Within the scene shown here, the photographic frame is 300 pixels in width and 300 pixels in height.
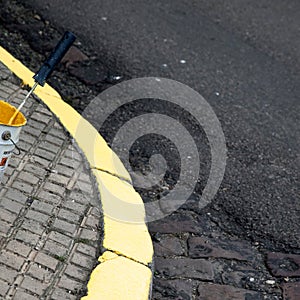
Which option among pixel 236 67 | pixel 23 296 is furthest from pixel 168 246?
pixel 236 67

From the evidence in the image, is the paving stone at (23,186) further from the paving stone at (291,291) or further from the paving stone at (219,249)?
the paving stone at (291,291)

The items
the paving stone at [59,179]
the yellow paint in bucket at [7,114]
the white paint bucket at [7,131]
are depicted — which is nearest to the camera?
the white paint bucket at [7,131]

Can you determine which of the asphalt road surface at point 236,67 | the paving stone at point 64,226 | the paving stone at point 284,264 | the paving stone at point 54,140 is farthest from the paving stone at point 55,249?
the paving stone at point 284,264

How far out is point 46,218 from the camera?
11.4 feet

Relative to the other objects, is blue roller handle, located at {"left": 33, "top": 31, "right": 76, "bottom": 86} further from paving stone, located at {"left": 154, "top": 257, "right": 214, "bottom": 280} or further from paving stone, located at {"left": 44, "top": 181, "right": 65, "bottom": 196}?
paving stone, located at {"left": 154, "top": 257, "right": 214, "bottom": 280}

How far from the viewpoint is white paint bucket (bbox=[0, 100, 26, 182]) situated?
9.78 ft

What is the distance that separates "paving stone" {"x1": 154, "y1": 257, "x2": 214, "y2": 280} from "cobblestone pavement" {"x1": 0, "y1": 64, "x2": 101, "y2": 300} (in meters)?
0.36

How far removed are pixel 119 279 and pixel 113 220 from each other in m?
0.41

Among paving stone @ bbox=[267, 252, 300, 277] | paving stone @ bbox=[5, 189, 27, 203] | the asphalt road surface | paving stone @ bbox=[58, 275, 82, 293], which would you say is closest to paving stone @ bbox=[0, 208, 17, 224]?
paving stone @ bbox=[5, 189, 27, 203]

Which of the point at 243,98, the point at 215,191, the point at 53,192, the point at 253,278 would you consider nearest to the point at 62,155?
the point at 53,192

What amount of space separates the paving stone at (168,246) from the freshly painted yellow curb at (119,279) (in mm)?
234

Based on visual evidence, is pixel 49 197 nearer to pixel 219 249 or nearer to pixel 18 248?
pixel 18 248

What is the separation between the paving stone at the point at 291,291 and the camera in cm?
348

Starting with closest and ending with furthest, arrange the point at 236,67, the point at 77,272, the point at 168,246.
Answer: the point at 77,272 < the point at 168,246 < the point at 236,67
